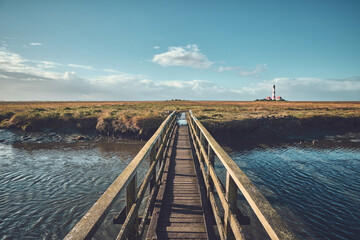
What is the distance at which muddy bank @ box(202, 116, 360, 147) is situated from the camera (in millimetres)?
18172

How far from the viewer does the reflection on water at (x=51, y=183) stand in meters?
5.89

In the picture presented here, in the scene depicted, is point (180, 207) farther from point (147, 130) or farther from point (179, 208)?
point (147, 130)

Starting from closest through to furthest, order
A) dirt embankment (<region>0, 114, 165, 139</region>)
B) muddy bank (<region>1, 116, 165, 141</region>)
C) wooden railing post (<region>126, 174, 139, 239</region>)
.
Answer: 1. wooden railing post (<region>126, 174, 139, 239</region>)
2. muddy bank (<region>1, 116, 165, 141</region>)
3. dirt embankment (<region>0, 114, 165, 139</region>)

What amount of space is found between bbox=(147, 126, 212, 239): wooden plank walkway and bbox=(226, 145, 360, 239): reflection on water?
2355mm

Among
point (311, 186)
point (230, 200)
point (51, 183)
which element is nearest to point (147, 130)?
point (51, 183)

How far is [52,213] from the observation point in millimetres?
6422

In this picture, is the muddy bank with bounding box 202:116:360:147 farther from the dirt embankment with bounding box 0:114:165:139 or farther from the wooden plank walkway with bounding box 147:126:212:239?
the wooden plank walkway with bounding box 147:126:212:239

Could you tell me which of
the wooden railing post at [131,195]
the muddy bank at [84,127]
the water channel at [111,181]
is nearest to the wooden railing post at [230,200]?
the wooden railing post at [131,195]

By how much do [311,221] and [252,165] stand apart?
5.09m

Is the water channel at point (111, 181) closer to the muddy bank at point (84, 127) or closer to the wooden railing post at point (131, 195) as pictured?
the muddy bank at point (84, 127)

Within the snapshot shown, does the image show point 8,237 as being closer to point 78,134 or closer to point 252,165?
point 252,165

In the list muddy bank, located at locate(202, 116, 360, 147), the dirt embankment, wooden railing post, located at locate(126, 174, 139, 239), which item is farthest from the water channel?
wooden railing post, located at locate(126, 174, 139, 239)

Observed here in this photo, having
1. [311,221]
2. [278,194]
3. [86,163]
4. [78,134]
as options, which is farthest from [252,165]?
[78,134]

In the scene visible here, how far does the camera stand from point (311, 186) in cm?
859
